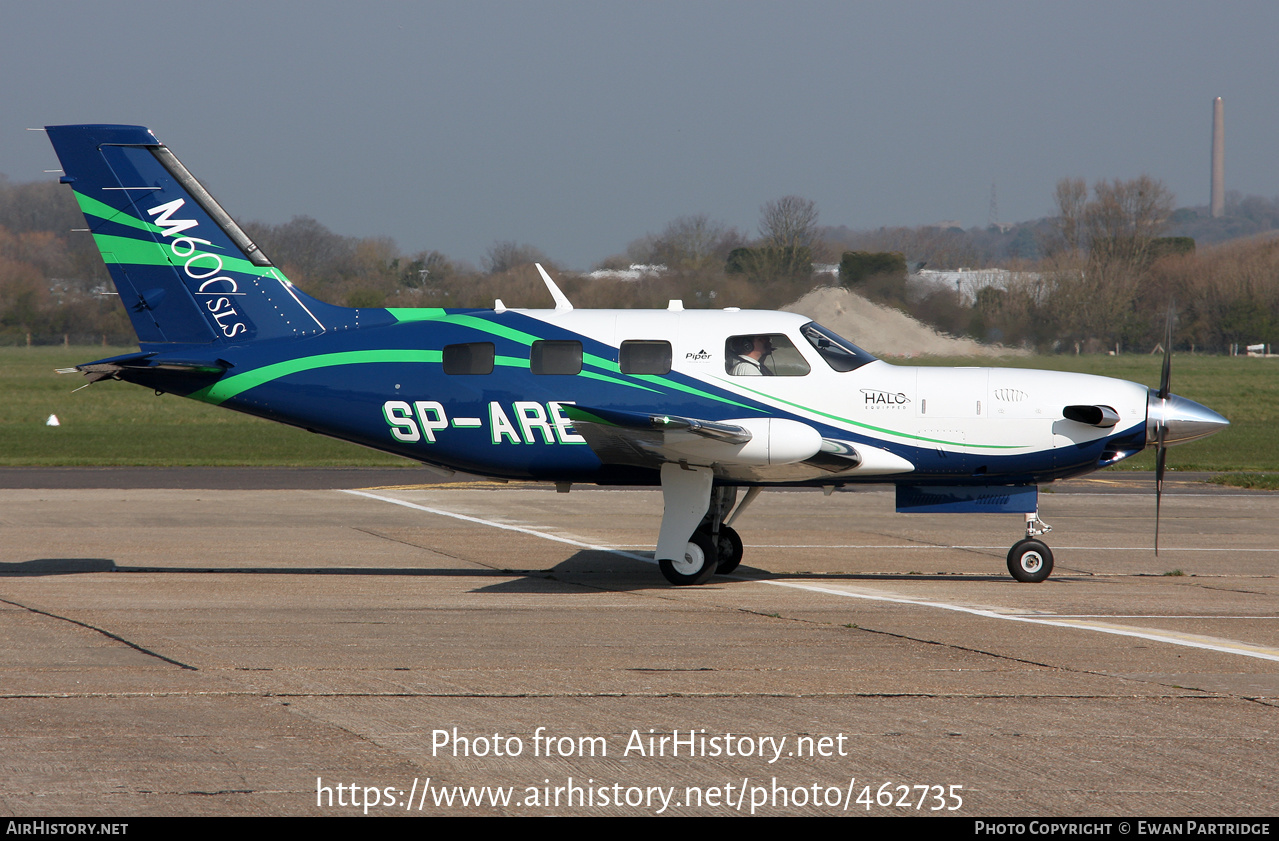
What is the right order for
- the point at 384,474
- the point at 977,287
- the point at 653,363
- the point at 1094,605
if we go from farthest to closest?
the point at 384,474
the point at 977,287
the point at 653,363
the point at 1094,605

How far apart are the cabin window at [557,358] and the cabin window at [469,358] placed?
0.46m

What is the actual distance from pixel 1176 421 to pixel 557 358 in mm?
6229

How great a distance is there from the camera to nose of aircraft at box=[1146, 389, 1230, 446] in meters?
11.4

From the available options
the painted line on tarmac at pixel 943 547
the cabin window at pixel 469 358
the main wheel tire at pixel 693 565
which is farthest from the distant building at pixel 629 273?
the main wheel tire at pixel 693 565

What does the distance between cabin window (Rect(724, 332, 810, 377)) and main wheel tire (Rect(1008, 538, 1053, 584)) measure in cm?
297

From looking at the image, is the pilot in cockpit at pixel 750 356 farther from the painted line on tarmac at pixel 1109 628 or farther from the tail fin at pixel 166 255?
the tail fin at pixel 166 255

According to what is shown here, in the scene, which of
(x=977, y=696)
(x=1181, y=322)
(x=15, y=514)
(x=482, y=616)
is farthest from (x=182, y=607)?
(x=1181, y=322)

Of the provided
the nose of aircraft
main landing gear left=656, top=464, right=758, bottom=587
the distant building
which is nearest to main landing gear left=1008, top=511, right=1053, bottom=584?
the nose of aircraft

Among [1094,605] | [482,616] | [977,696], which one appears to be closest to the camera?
[977,696]

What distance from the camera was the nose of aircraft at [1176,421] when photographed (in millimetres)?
11445

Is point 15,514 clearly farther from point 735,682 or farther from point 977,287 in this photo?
point 977,287

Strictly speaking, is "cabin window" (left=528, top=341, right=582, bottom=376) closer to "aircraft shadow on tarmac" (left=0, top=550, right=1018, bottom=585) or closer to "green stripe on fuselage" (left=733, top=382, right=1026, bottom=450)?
"green stripe on fuselage" (left=733, top=382, right=1026, bottom=450)

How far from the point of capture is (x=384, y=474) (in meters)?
24.0

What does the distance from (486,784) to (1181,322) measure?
81.9 ft
